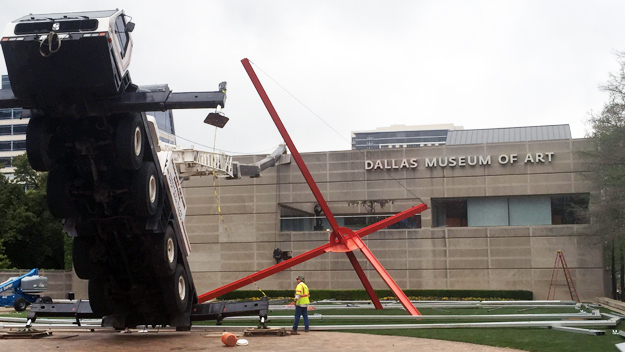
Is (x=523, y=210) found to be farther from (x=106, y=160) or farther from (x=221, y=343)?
→ (x=106, y=160)

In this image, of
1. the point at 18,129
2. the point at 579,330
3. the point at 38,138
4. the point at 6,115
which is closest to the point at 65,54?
the point at 38,138

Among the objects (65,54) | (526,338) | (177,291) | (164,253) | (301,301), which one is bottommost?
(526,338)

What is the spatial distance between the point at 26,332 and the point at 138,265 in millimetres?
4647

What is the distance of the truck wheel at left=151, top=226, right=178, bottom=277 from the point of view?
17.6 metres

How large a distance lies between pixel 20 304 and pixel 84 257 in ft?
78.8

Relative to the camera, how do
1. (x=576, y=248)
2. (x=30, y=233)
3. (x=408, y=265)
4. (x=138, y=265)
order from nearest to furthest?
(x=138, y=265) → (x=576, y=248) → (x=408, y=265) → (x=30, y=233)

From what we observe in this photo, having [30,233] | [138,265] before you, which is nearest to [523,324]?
[138,265]

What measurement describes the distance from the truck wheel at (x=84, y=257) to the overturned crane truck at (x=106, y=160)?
0.03 m

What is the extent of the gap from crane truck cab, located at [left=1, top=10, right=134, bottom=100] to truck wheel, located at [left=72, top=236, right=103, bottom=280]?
190 inches

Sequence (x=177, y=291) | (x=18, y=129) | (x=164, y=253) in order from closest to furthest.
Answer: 1. (x=164, y=253)
2. (x=177, y=291)
3. (x=18, y=129)

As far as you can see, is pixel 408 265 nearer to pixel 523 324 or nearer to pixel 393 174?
pixel 393 174

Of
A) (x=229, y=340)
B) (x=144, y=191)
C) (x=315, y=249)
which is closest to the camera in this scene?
(x=144, y=191)

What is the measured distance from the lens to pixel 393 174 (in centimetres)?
4356

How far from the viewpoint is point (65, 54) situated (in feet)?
44.2
